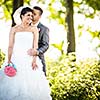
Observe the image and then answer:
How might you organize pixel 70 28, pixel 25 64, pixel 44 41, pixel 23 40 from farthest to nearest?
pixel 70 28 < pixel 44 41 < pixel 25 64 < pixel 23 40

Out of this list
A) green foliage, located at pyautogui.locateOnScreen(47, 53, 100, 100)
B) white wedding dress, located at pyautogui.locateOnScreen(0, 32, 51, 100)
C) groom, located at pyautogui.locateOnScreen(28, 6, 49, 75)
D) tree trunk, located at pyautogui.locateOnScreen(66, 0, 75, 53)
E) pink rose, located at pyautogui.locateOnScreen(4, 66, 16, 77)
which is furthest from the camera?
tree trunk, located at pyautogui.locateOnScreen(66, 0, 75, 53)

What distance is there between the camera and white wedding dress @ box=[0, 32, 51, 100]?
902 centimetres

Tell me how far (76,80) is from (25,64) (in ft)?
10.4

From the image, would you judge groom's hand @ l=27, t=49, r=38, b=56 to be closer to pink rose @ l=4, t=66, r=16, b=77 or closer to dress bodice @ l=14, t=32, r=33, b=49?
dress bodice @ l=14, t=32, r=33, b=49

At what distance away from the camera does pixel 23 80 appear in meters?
9.04

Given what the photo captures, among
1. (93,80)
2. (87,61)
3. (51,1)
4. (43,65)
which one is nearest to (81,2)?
(51,1)

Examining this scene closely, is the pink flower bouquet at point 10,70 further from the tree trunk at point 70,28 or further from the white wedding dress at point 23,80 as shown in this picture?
the tree trunk at point 70,28

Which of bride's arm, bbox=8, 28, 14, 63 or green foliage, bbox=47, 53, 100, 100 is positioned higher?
bride's arm, bbox=8, 28, 14, 63

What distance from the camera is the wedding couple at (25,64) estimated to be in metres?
9.02

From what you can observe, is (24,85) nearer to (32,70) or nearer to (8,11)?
(32,70)

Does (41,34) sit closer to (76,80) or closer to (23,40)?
(23,40)

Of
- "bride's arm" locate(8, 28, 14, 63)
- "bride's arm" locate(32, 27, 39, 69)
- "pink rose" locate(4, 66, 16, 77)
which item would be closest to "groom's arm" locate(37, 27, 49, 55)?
"bride's arm" locate(32, 27, 39, 69)

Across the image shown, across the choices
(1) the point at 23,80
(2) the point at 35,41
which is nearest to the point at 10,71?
(1) the point at 23,80

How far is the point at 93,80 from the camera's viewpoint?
1247 centimetres
